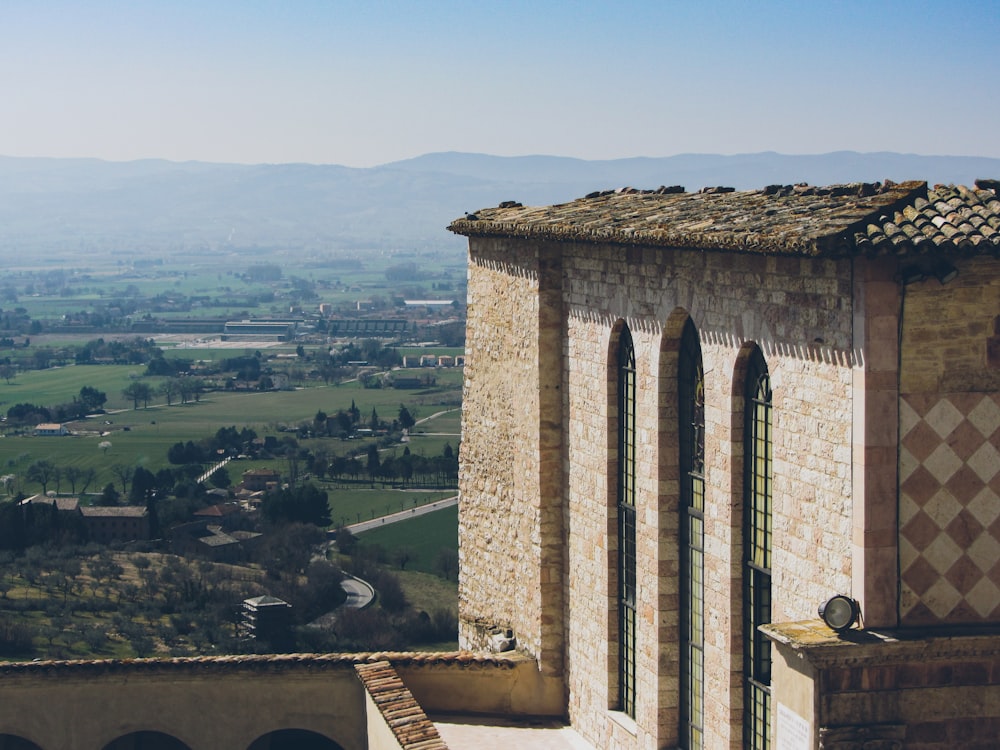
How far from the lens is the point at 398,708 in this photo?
55.2 ft

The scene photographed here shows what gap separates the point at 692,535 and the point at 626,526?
5.36ft

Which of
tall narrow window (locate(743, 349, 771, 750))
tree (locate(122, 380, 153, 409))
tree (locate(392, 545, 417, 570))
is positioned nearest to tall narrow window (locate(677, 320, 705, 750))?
tall narrow window (locate(743, 349, 771, 750))

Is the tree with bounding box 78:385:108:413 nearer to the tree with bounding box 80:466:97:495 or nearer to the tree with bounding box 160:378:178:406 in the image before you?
the tree with bounding box 160:378:178:406

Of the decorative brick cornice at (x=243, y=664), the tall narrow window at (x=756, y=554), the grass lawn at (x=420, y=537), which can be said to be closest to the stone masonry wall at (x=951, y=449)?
the tall narrow window at (x=756, y=554)

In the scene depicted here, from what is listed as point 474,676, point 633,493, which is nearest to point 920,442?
point 633,493

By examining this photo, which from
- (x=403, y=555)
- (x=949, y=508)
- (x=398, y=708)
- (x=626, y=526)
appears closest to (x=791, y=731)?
(x=949, y=508)

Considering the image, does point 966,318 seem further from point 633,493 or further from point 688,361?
point 633,493

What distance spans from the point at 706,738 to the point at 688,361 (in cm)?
331

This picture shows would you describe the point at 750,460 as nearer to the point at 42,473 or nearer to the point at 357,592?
the point at 357,592

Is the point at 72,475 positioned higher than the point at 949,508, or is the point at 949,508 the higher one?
the point at 949,508

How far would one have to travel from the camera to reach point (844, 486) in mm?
11914

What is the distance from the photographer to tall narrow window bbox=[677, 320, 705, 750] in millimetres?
14930

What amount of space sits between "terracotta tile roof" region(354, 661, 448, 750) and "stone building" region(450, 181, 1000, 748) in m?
1.76

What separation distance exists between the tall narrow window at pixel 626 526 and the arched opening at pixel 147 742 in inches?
211
